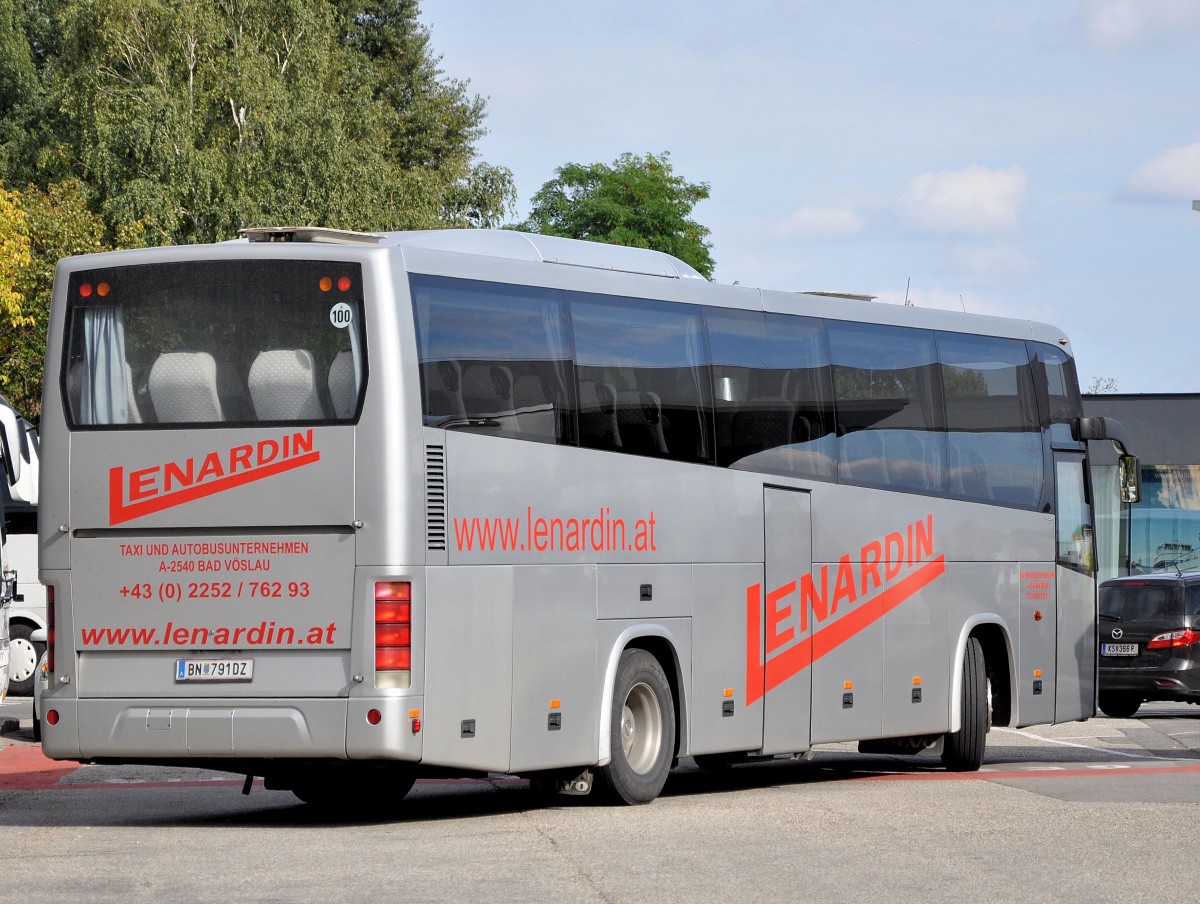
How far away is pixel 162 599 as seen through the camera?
39.3 feet

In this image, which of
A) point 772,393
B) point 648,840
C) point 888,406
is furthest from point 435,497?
point 888,406

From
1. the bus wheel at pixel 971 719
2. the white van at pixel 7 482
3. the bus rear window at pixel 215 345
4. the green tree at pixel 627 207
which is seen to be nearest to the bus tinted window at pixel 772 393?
the bus wheel at pixel 971 719

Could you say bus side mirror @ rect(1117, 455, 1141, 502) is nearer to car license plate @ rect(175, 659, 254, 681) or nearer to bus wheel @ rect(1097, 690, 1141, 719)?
bus wheel @ rect(1097, 690, 1141, 719)

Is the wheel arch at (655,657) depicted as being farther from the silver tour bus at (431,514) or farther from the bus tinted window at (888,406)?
the bus tinted window at (888,406)

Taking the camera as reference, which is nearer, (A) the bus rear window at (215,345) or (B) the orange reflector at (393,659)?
(B) the orange reflector at (393,659)

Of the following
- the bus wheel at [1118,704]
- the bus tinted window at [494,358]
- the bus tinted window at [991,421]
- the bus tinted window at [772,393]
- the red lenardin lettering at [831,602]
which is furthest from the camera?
the bus wheel at [1118,704]

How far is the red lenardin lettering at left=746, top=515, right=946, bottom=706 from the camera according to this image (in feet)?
48.6

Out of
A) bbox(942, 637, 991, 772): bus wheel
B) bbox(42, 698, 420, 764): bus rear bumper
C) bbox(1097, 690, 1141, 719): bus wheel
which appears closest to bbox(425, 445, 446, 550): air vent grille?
bbox(42, 698, 420, 764): bus rear bumper

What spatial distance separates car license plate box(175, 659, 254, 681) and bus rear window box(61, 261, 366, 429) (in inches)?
56.6

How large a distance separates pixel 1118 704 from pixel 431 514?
15.7 m

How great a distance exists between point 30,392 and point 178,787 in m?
32.4

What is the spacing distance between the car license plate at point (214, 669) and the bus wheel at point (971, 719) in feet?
24.4

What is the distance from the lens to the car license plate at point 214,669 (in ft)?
38.7

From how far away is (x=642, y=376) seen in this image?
13695mm
